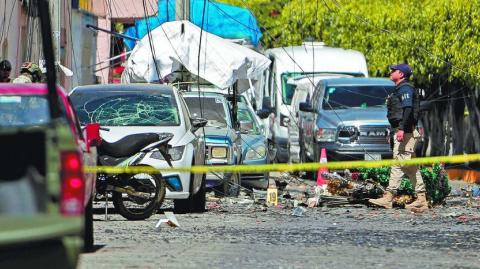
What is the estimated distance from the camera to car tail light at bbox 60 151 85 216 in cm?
743

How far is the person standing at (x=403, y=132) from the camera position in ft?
59.7

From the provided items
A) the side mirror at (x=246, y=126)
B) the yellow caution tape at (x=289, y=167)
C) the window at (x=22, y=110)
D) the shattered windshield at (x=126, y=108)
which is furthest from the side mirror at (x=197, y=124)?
the side mirror at (x=246, y=126)

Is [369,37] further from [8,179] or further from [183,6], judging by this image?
[8,179]

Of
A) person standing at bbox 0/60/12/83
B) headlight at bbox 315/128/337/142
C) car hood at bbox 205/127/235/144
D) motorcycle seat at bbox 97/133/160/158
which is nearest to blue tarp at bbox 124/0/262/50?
headlight at bbox 315/128/337/142

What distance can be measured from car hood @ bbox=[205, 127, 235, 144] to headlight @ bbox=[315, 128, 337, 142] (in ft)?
19.0

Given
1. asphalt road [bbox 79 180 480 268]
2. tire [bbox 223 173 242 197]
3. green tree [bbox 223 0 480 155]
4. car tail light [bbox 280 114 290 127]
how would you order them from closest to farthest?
1. asphalt road [bbox 79 180 480 268]
2. tire [bbox 223 173 242 197]
3. car tail light [bbox 280 114 290 127]
4. green tree [bbox 223 0 480 155]

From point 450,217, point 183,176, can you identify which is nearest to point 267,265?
point 183,176

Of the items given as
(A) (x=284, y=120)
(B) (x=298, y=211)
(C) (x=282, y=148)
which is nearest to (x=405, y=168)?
(B) (x=298, y=211)

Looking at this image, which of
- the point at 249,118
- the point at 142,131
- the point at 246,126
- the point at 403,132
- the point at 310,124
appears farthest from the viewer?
the point at 310,124

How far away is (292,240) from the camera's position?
13109 millimetres

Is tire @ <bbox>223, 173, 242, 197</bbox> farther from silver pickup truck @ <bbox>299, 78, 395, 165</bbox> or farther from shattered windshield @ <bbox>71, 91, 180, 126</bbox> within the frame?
silver pickup truck @ <bbox>299, 78, 395, 165</bbox>

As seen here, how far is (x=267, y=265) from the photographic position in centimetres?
1083

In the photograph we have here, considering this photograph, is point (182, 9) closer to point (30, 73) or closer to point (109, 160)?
point (30, 73)

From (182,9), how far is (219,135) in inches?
250
